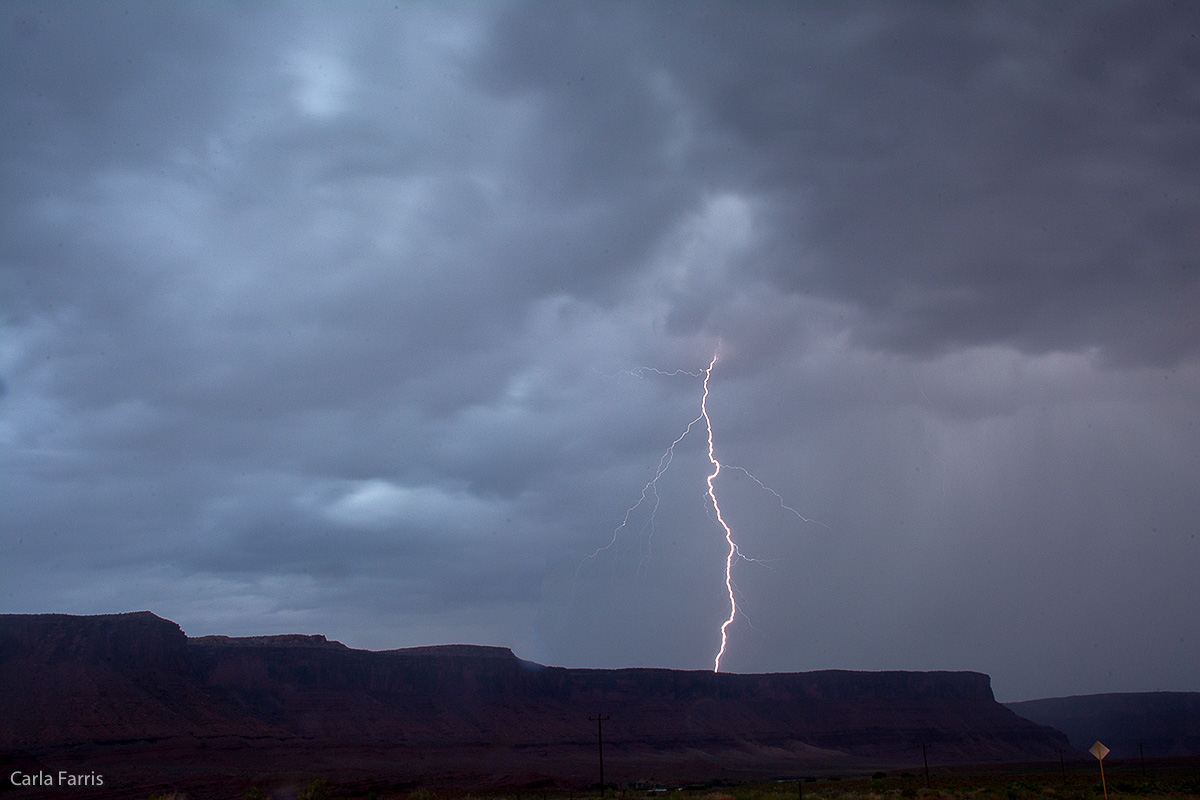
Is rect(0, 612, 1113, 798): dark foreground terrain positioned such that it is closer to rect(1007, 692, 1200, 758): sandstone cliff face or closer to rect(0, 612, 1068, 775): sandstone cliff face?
rect(0, 612, 1068, 775): sandstone cliff face

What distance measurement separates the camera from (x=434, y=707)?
10731 cm

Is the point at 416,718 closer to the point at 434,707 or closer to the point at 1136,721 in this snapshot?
the point at 434,707

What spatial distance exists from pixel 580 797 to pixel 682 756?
201 ft

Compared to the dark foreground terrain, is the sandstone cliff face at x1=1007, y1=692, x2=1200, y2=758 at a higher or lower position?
lower

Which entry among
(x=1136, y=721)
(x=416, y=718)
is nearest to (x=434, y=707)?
(x=416, y=718)

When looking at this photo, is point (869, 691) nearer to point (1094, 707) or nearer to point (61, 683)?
point (1094, 707)

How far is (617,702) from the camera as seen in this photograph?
122062 millimetres

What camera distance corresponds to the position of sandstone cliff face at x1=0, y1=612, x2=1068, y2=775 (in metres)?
80.5

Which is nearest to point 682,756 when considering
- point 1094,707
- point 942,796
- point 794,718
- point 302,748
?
point 794,718

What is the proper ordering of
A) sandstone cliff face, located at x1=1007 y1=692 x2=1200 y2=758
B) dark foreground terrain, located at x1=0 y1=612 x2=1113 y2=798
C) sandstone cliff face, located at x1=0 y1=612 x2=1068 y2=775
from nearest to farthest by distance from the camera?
dark foreground terrain, located at x1=0 y1=612 x2=1113 y2=798 → sandstone cliff face, located at x1=0 y1=612 x2=1068 y2=775 → sandstone cliff face, located at x1=1007 y1=692 x2=1200 y2=758

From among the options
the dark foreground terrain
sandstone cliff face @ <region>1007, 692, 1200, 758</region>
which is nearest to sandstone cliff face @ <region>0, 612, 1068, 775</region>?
the dark foreground terrain

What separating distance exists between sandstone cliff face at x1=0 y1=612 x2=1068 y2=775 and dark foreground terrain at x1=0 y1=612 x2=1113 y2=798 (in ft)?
0.85

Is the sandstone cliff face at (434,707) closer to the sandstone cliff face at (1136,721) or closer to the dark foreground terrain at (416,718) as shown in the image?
the dark foreground terrain at (416,718)

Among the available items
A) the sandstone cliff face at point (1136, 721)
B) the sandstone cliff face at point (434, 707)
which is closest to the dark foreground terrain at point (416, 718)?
the sandstone cliff face at point (434, 707)
